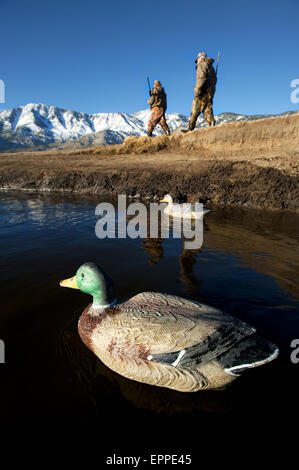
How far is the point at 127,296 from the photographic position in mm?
4789

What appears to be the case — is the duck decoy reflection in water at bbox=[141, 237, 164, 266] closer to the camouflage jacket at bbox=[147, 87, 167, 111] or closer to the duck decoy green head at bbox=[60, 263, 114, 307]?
the duck decoy green head at bbox=[60, 263, 114, 307]

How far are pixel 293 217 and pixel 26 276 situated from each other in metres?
10.9

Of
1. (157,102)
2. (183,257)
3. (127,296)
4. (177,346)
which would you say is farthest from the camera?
(157,102)

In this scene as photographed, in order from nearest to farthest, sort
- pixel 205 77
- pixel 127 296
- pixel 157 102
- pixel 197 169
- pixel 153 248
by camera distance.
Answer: pixel 127 296 → pixel 153 248 → pixel 197 169 → pixel 205 77 → pixel 157 102

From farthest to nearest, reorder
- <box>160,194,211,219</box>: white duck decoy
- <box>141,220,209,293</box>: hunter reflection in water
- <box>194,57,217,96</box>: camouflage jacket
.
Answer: <box>194,57,217,96</box>: camouflage jacket
<box>160,194,211,219</box>: white duck decoy
<box>141,220,209,293</box>: hunter reflection in water

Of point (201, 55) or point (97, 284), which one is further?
point (201, 55)

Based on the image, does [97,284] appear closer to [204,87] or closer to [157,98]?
[204,87]

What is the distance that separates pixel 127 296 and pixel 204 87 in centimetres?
1889

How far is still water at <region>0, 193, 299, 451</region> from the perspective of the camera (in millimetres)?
2652

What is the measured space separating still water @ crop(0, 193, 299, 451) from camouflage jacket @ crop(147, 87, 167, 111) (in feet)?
55.4

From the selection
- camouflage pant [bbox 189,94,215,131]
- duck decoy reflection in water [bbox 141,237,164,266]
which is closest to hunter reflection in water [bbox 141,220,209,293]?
duck decoy reflection in water [bbox 141,237,164,266]

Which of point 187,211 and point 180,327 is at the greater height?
point 187,211

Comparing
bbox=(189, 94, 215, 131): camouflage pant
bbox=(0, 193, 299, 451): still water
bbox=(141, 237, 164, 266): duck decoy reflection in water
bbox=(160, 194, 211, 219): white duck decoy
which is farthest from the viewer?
bbox=(189, 94, 215, 131): camouflage pant

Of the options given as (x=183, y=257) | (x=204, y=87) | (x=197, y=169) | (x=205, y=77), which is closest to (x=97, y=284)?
(x=183, y=257)
